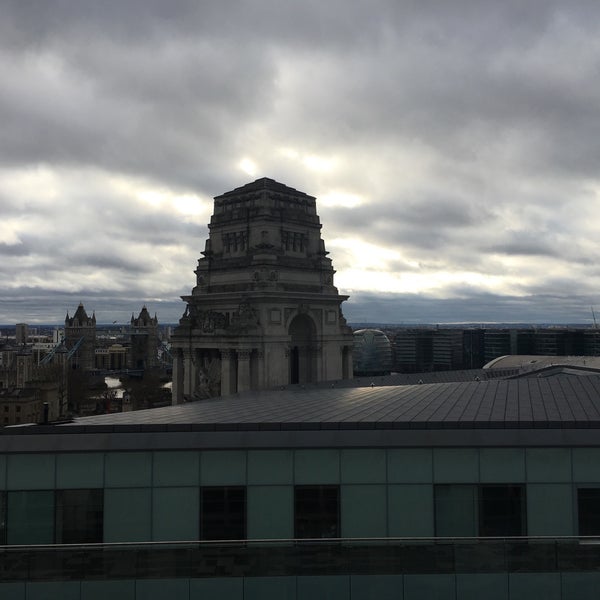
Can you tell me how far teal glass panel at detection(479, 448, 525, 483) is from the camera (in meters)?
25.9

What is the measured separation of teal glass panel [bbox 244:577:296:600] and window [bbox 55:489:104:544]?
7.84 m

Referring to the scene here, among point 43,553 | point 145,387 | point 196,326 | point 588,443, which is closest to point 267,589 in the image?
point 43,553

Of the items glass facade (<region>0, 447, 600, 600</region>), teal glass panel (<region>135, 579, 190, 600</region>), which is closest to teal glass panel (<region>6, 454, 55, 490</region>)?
glass facade (<region>0, 447, 600, 600</region>)

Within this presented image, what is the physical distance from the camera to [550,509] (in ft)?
84.3

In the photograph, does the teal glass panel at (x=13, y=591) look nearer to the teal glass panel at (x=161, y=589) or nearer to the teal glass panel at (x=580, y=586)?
the teal glass panel at (x=161, y=589)

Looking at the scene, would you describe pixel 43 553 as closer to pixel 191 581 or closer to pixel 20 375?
pixel 191 581

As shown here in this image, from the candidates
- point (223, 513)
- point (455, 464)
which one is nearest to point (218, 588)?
point (223, 513)

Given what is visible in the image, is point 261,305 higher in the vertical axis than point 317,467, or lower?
higher

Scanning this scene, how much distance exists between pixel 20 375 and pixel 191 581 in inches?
7496

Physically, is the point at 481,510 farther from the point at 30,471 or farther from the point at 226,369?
the point at 226,369

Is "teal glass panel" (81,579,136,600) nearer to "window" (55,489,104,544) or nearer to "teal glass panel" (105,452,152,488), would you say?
"window" (55,489,104,544)

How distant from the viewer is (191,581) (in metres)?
20.6

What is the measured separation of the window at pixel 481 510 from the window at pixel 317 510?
12.0 ft

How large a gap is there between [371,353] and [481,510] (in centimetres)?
16388
